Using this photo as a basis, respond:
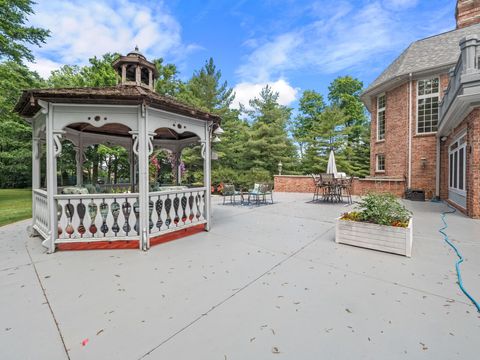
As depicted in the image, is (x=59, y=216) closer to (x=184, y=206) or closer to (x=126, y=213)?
(x=126, y=213)

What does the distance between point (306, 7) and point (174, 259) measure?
1235 centimetres

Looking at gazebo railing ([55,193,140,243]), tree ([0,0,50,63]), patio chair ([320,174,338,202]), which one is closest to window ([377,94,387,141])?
patio chair ([320,174,338,202])

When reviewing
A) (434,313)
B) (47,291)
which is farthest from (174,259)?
(434,313)

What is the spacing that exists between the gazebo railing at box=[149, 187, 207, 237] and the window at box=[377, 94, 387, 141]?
13897 mm

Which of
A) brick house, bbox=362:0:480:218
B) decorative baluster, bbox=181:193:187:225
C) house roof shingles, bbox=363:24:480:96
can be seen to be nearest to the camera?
decorative baluster, bbox=181:193:187:225

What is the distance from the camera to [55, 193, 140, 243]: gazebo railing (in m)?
4.23

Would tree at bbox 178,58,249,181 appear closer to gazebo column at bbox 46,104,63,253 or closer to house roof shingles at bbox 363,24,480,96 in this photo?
house roof shingles at bbox 363,24,480,96

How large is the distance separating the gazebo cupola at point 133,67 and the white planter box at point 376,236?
19.2 feet

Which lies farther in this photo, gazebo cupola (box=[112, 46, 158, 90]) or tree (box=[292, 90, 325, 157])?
tree (box=[292, 90, 325, 157])

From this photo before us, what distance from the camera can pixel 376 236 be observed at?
13.8 feet

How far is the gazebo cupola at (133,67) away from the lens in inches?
216

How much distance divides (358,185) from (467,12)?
44.9 ft

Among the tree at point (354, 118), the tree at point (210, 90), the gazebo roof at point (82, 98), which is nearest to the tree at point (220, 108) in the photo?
the tree at point (210, 90)

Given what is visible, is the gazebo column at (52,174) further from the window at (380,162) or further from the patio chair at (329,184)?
the window at (380,162)
